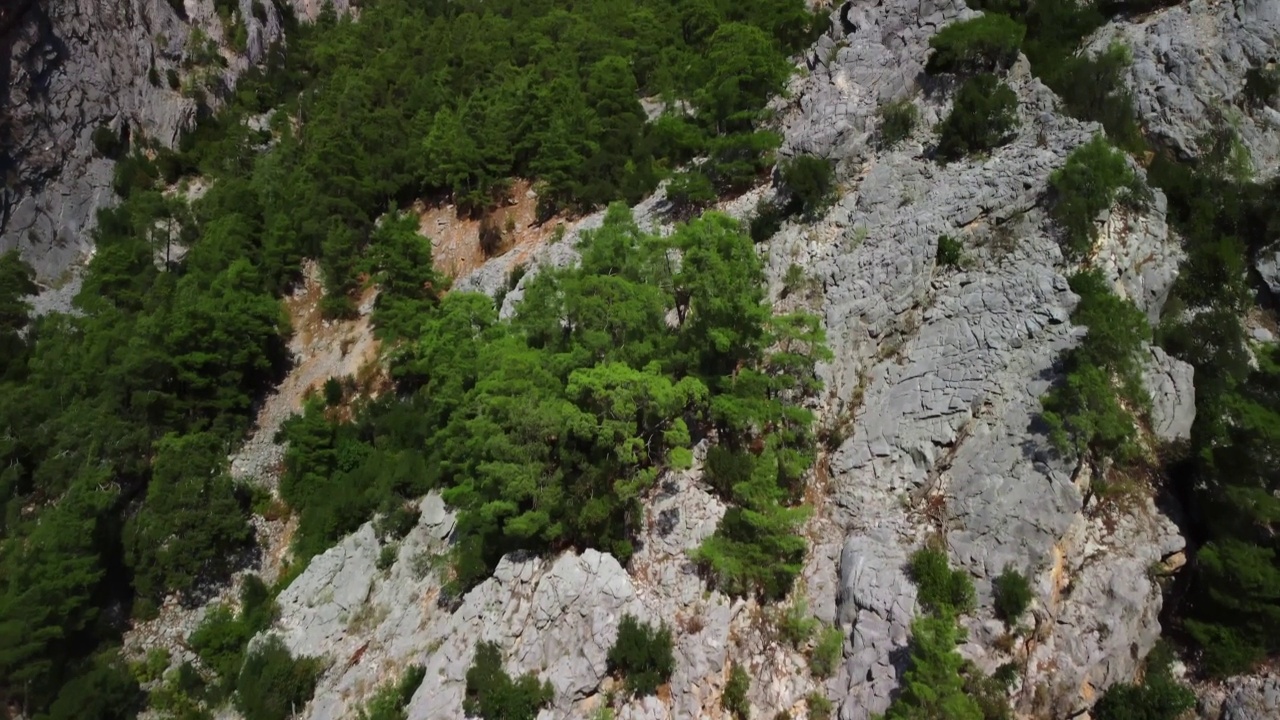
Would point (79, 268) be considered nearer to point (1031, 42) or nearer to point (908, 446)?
point (908, 446)

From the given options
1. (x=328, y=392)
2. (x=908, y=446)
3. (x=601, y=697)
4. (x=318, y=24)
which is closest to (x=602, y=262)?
(x=908, y=446)

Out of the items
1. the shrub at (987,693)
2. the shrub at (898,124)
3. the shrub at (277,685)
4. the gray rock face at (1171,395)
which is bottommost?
the shrub at (277,685)

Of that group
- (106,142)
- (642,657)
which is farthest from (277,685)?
(106,142)

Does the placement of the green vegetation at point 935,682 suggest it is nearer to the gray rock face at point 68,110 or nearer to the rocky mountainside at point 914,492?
the rocky mountainside at point 914,492

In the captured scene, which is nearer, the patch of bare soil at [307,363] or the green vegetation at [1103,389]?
the green vegetation at [1103,389]

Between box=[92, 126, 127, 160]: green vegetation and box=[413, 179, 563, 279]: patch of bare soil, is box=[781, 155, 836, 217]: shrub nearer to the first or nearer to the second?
box=[413, 179, 563, 279]: patch of bare soil

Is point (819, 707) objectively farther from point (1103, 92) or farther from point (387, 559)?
point (1103, 92)

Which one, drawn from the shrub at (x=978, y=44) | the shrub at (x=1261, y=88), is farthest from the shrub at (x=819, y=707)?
the shrub at (x=1261, y=88)

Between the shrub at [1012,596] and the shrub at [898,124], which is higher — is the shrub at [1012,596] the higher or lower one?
the lower one
